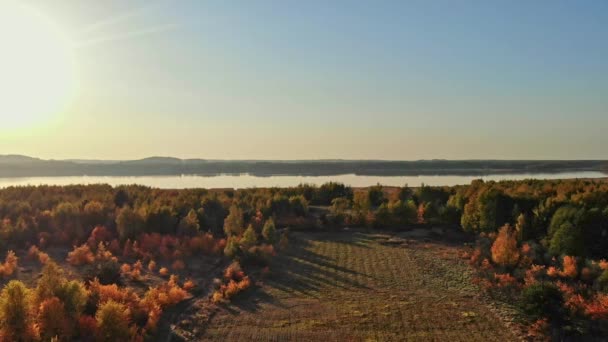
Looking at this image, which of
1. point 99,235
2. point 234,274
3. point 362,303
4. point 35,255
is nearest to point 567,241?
point 362,303

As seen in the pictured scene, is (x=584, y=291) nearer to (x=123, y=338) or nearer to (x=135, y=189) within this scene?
(x=123, y=338)

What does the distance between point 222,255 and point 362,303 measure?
8.53m

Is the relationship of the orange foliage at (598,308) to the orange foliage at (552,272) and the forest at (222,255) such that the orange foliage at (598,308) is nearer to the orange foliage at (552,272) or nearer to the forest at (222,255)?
the forest at (222,255)

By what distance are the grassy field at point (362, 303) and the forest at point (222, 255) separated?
79cm

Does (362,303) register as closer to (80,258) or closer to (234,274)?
(234,274)

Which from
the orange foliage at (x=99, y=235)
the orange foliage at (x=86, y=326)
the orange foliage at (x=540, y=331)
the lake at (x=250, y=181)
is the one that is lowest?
the orange foliage at (x=540, y=331)

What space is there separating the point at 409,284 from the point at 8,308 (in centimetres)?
1117

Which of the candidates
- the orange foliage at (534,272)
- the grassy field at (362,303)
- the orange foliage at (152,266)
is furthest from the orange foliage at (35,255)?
the orange foliage at (534,272)

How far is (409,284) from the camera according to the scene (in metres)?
15.6

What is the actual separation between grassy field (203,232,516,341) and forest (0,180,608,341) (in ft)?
2.58

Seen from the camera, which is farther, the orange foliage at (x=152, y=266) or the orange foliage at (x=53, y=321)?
the orange foliage at (x=152, y=266)

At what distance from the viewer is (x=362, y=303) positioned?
13.5 m

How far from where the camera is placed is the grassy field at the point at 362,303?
→ 11.4 m

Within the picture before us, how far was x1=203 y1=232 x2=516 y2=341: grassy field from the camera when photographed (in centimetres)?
1145
